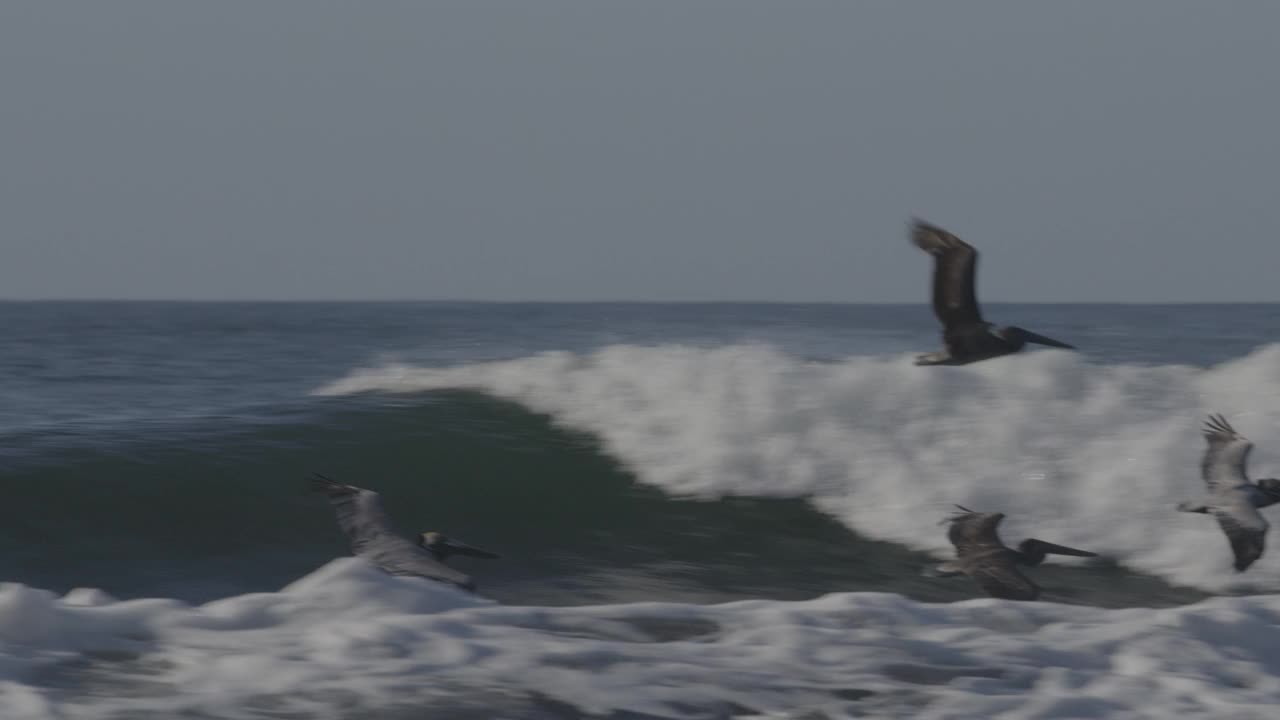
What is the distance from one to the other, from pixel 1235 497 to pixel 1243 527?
0.49 meters

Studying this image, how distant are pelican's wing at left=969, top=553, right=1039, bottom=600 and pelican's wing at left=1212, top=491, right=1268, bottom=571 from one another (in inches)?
60.5

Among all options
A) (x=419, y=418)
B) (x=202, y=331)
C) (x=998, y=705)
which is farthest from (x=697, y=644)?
(x=202, y=331)

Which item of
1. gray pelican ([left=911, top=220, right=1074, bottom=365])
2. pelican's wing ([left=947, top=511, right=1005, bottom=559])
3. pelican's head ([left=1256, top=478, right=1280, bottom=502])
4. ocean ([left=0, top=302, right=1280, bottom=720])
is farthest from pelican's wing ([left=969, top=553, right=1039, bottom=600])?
pelican's head ([left=1256, top=478, right=1280, bottom=502])

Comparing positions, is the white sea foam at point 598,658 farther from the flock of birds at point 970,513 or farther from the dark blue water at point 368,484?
the dark blue water at point 368,484

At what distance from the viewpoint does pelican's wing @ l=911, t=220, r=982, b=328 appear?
11.1 m

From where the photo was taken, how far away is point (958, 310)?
37.9 feet

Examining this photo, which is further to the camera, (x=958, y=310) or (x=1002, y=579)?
(x=958, y=310)

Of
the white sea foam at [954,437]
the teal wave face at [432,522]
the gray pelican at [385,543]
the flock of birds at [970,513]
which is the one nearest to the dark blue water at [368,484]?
the teal wave face at [432,522]

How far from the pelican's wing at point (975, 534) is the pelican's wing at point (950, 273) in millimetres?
1484

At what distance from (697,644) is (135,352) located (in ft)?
83.9

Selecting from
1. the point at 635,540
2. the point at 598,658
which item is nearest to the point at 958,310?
the point at 635,540

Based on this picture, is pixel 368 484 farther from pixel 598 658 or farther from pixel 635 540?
pixel 598 658

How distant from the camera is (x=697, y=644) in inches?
324

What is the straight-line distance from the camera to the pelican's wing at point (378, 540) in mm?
8998
